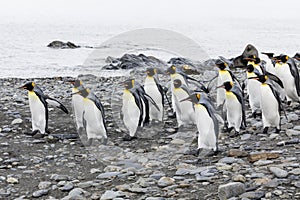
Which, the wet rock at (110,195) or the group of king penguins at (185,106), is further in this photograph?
the group of king penguins at (185,106)

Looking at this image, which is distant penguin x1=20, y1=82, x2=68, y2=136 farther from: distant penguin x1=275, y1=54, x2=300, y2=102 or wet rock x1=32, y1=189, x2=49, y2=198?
distant penguin x1=275, y1=54, x2=300, y2=102

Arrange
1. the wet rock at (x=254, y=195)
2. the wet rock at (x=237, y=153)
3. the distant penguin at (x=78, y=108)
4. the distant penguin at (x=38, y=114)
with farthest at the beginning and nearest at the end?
the distant penguin at (x=78, y=108) → the distant penguin at (x=38, y=114) → the wet rock at (x=237, y=153) → the wet rock at (x=254, y=195)

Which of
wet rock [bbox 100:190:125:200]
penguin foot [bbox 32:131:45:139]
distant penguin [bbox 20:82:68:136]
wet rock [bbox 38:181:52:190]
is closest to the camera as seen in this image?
wet rock [bbox 100:190:125:200]

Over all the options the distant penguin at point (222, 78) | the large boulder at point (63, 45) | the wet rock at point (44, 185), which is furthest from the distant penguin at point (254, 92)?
the large boulder at point (63, 45)

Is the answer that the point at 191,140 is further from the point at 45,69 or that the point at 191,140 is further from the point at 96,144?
the point at 45,69

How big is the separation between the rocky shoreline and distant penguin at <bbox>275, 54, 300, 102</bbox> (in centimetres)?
55

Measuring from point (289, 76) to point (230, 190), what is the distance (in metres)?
4.35

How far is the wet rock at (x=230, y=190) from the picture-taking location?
3593 millimetres

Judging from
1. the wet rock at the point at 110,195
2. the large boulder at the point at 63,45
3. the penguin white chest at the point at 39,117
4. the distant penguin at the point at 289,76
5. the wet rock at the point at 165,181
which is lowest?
the wet rock at the point at 110,195

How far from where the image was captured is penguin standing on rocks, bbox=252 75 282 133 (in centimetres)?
586

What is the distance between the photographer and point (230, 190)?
142 inches

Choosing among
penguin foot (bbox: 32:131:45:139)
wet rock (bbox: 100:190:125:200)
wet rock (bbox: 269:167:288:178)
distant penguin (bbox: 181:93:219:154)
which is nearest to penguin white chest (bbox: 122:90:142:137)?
distant penguin (bbox: 181:93:219:154)

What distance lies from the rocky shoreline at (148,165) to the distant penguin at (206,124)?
16 centimetres

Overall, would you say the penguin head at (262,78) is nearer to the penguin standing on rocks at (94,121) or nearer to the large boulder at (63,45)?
the penguin standing on rocks at (94,121)
